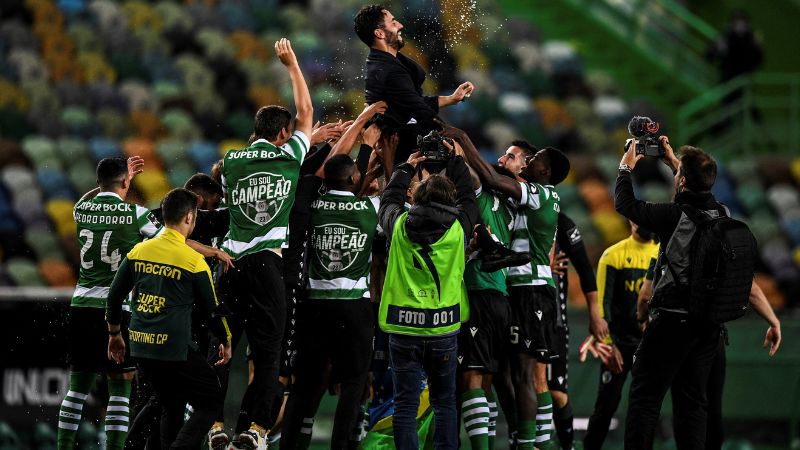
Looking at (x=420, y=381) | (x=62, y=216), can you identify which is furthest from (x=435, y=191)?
(x=62, y=216)

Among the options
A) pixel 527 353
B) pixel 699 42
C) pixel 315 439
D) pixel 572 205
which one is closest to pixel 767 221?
pixel 572 205

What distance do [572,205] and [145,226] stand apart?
9.45 metres

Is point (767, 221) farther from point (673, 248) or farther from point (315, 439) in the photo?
point (673, 248)

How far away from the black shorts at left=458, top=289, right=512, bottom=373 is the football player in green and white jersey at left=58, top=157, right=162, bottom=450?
2256 millimetres

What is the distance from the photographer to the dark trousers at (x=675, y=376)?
928 cm

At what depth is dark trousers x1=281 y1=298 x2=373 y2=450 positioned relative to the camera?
9.54 metres

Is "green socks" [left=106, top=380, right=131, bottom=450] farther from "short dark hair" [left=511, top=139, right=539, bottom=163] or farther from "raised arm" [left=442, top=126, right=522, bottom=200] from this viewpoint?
"short dark hair" [left=511, top=139, right=539, bottom=163]

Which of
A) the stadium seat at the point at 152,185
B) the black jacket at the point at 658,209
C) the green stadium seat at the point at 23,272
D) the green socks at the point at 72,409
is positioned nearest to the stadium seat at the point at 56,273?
the green stadium seat at the point at 23,272

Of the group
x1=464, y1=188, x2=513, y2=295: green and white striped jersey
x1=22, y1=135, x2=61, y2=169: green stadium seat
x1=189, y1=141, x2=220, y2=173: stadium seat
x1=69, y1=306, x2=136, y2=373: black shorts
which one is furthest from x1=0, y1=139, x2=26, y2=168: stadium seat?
x1=464, y1=188, x2=513, y2=295: green and white striped jersey

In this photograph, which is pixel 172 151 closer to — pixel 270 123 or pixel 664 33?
pixel 270 123

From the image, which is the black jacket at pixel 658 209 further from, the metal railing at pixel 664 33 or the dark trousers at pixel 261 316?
the metal railing at pixel 664 33

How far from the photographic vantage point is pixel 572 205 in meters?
18.5

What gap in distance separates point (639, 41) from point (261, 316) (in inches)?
596

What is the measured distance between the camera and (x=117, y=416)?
9.96m
